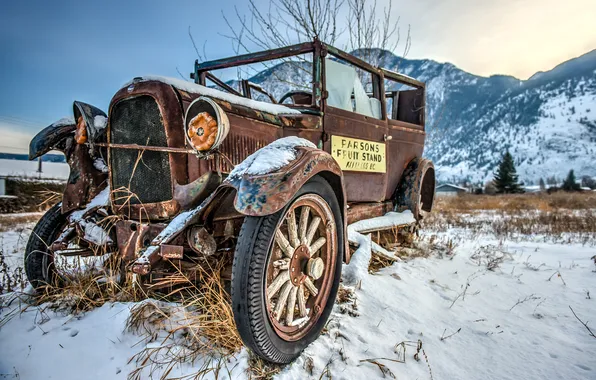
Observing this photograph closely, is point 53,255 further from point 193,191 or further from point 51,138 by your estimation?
point 193,191

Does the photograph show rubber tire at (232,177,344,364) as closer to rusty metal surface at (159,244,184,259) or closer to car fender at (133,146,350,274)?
car fender at (133,146,350,274)

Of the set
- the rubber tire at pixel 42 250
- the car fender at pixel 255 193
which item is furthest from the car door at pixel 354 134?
the rubber tire at pixel 42 250

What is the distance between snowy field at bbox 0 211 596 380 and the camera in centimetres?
166

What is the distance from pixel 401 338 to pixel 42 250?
2646mm

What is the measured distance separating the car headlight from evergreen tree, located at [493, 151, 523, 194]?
3847 centimetres

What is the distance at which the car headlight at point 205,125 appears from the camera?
1779mm

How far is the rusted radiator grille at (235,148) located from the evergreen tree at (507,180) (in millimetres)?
38017

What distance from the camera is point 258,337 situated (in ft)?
4.85

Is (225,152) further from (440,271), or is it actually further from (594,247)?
(594,247)

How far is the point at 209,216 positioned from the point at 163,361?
736mm

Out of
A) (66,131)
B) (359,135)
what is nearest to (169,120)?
(66,131)

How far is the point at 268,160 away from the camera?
5.53 ft

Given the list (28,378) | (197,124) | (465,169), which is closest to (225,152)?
(197,124)

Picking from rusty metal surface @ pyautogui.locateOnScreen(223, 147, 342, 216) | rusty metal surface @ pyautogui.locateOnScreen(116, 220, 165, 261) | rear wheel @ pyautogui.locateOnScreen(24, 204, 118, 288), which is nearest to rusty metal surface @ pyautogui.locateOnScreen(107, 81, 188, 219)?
rusty metal surface @ pyautogui.locateOnScreen(116, 220, 165, 261)
